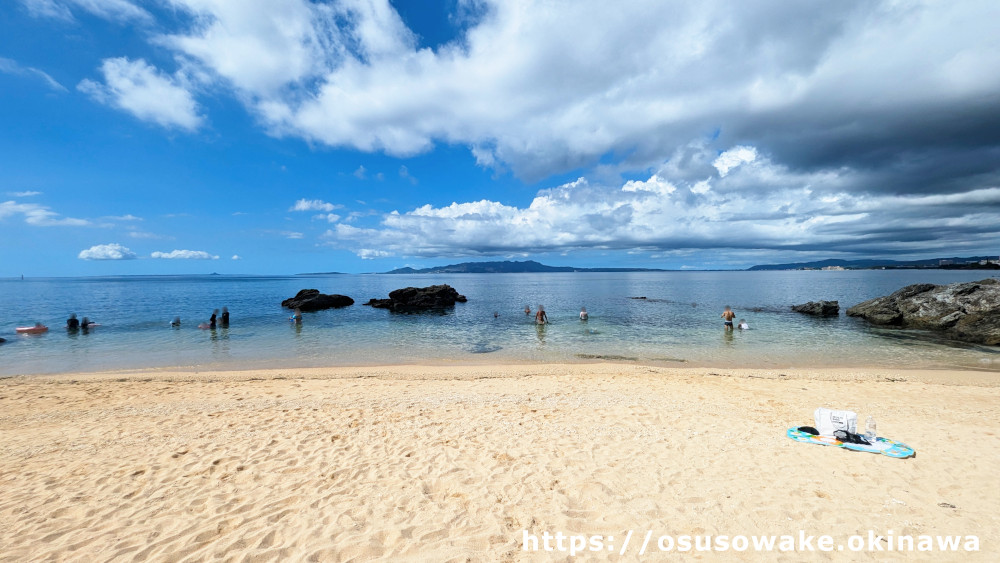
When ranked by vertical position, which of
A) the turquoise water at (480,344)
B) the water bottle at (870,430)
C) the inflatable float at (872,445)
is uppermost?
the water bottle at (870,430)

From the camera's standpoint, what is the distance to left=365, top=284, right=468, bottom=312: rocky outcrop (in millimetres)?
57812

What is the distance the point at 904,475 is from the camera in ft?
22.6

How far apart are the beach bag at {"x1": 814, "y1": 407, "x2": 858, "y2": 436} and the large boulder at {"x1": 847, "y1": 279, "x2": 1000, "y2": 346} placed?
2967cm

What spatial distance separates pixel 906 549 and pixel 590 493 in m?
4.06

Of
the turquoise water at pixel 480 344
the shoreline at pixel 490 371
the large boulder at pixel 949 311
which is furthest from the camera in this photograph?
the large boulder at pixel 949 311

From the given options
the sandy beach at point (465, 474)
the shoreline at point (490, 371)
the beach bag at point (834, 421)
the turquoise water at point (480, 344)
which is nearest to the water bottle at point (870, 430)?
the beach bag at point (834, 421)

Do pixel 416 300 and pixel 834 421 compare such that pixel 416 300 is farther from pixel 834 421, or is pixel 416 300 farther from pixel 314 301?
pixel 834 421

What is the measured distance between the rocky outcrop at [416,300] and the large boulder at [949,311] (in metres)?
51.4

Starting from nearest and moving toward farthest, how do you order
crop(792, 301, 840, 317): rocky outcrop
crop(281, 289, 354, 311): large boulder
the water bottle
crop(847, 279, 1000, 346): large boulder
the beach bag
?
the water bottle < the beach bag < crop(847, 279, 1000, 346): large boulder < crop(792, 301, 840, 317): rocky outcrop < crop(281, 289, 354, 311): large boulder

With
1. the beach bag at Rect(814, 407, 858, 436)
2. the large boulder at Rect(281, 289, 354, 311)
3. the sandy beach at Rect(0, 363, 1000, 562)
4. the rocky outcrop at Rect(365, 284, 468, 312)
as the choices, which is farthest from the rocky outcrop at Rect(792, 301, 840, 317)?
the large boulder at Rect(281, 289, 354, 311)

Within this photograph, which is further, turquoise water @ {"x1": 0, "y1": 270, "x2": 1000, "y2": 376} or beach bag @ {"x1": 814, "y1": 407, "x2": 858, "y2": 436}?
turquoise water @ {"x1": 0, "y1": 270, "x2": 1000, "y2": 376}

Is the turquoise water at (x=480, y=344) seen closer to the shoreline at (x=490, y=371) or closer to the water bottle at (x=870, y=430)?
the shoreline at (x=490, y=371)

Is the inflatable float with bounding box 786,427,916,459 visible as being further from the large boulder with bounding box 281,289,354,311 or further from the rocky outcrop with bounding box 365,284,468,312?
Answer: the large boulder with bounding box 281,289,354,311

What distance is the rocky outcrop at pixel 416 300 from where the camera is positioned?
190ft
